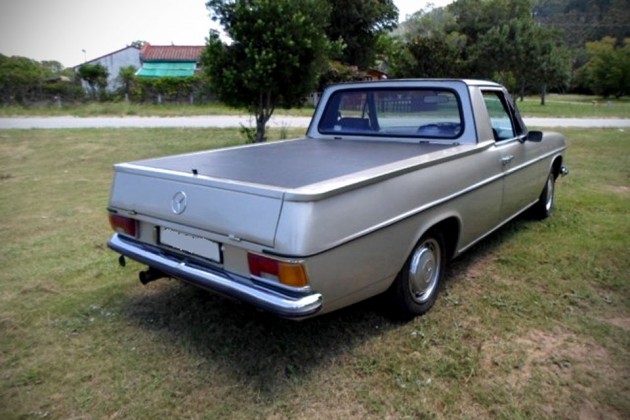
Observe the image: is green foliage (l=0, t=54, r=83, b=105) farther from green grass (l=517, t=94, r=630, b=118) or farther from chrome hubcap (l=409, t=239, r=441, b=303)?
chrome hubcap (l=409, t=239, r=441, b=303)

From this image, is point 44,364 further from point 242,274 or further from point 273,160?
point 273,160

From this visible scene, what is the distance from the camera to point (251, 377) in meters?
2.54

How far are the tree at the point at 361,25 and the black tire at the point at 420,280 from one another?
30158 mm

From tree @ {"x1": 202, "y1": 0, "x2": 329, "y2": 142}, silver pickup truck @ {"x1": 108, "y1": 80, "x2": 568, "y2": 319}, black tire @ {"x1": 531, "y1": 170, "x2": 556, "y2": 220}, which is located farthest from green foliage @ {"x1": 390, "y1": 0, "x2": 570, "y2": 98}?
silver pickup truck @ {"x1": 108, "y1": 80, "x2": 568, "y2": 319}

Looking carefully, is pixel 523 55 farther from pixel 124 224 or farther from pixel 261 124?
pixel 124 224

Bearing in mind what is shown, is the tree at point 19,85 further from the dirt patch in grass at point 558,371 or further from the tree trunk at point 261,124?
the dirt patch in grass at point 558,371

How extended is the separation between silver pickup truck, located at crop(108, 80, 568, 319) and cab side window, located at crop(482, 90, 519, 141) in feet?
0.07

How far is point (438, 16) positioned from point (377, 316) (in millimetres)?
51462

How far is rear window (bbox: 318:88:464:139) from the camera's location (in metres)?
3.78

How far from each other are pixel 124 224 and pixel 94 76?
33.2m

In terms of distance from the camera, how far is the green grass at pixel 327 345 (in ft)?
7.72

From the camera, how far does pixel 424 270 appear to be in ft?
10.1

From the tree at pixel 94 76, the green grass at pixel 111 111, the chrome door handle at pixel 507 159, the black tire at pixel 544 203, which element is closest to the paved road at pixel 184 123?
the green grass at pixel 111 111

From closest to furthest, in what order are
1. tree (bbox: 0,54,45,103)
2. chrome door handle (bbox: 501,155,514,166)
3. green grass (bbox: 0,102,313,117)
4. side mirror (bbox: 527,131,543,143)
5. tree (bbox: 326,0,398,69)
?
1. chrome door handle (bbox: 501,155,514,166)
2. side mirror (bbox: 527,131,543,143)
3. green grass (bbox: 0,102,313,117)
4. tree (bbox: 0,54,45,103)
5. tree (bbox: 326,0,398,69)
